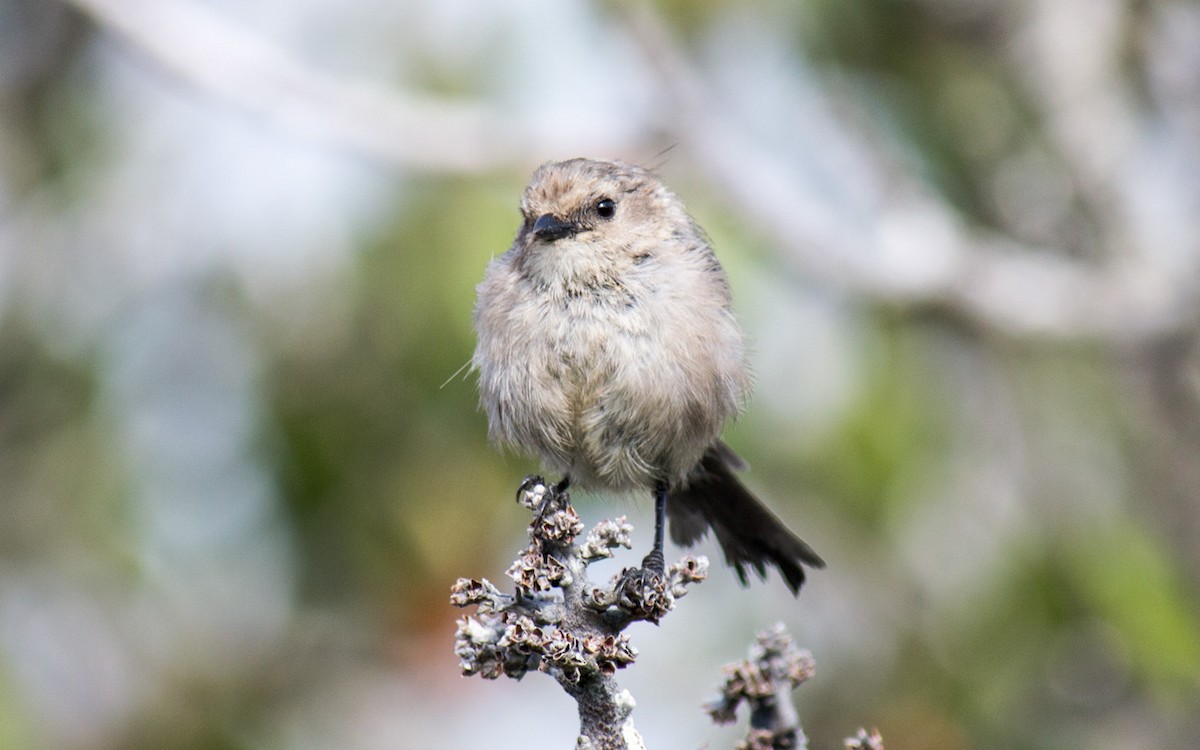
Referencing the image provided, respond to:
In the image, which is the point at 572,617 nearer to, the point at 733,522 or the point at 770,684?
the point at 770,684

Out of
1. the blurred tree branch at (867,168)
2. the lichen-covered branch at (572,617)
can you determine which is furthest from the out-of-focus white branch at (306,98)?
the lichen-covered branch at (572,617)

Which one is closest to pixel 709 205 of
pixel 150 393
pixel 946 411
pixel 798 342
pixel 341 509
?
pixel 798 342

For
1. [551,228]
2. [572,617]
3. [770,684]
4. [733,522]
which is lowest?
[770,684]

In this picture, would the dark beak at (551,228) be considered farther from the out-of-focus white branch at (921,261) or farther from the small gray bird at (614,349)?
the out-of-focus white branch at (921,261)

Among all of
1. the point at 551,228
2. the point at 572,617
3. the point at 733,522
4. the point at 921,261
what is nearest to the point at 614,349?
the point at 551,228

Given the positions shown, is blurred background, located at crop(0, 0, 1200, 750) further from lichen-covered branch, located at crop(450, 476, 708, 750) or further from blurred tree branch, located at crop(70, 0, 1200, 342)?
lichen-covered branch, located at crop(450, 476, 708, 750)

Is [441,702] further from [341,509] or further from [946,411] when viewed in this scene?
[946,411]
